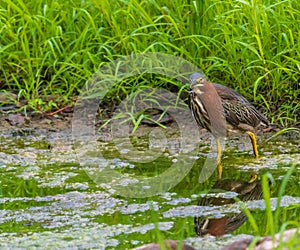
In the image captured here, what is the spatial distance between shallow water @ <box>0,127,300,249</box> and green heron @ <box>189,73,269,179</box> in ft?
0.63

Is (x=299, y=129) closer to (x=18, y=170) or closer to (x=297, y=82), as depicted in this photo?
(x=297, y=82)

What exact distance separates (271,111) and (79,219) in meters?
2.55

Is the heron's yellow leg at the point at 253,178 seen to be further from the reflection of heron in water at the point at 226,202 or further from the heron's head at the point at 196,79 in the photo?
the heron's head at the point at 196,79

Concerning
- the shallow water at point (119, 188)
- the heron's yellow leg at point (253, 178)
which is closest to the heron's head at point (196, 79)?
the shallow water at point (119, 188)

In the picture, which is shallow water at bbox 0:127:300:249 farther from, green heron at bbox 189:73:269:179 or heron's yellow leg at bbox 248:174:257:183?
green heron at bbox 189:73:269:179

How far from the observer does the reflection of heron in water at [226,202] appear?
14.6ft

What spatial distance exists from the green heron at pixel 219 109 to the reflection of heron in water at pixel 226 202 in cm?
62

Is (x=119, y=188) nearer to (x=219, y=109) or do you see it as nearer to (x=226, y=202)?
(x=226, y=202)

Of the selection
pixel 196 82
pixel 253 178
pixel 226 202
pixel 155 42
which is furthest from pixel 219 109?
pixel 226 202

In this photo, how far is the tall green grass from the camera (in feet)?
21.9

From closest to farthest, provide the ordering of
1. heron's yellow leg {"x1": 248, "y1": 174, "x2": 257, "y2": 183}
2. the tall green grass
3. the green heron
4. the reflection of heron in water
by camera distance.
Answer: the reflection of heron in water
heron's yellow leg {"x1": 248, "y1": 174, "x2": 257, "y2": 183}
the green heron
the tall green grass

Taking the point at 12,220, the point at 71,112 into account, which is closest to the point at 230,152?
the point at 71,112

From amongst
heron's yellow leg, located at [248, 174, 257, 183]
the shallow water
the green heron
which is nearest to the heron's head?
the green heron

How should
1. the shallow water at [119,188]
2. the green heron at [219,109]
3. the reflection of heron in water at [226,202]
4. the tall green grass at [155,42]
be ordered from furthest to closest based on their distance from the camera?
the tall green grass at [155,42] → the green heron at [219,109] → the reflection of heron in water at [226,202] → the shallow water at [119,188]
